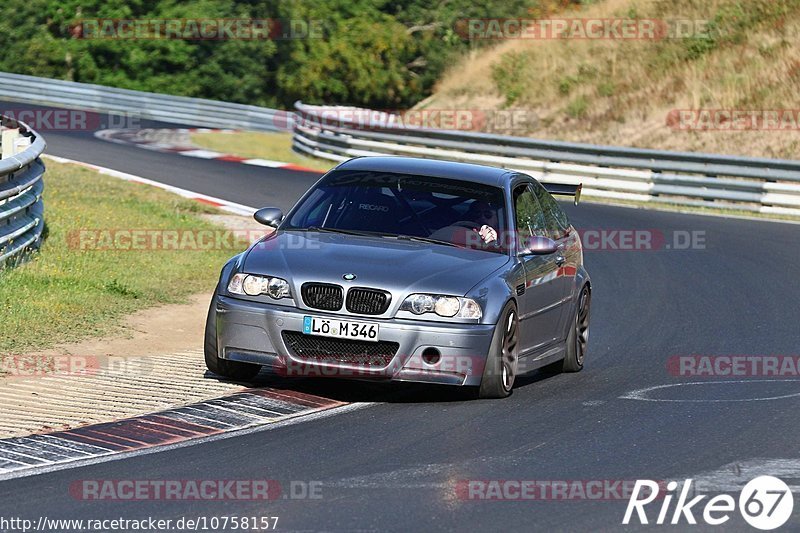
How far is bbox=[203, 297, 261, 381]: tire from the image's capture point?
9.87m

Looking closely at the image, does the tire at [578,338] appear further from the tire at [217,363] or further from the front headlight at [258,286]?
the front headlight at [258,286]

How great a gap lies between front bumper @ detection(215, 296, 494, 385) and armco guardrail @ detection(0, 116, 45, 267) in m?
4.77

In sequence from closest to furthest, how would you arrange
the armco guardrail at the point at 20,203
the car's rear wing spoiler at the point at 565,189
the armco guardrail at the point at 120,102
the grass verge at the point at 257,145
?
1. the car's rear wing spoiler at the point at 565,189
2. the armco guardrail at the point at 20,203
3. the grass verge at the point at 257,145
4. the armco guardrail at the point at 120,102

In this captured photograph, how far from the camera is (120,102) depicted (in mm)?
41938

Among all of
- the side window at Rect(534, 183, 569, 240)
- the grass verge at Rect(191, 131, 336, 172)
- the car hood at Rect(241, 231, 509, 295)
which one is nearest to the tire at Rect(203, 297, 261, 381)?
the car hood at Rect(241, 231, 509, 295)

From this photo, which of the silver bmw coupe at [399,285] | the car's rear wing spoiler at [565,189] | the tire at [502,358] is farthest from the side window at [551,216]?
the tire at [502,358]

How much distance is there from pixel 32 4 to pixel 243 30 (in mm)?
8241

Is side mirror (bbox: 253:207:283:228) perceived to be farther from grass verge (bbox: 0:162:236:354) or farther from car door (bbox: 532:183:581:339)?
car door (bbox: 532:183:581:339)

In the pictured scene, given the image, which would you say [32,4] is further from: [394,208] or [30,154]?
[394,208]

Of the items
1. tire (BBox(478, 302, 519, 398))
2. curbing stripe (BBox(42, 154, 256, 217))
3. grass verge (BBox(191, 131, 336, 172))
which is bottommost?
grass verge (BBox(191, 131, 336, 172))

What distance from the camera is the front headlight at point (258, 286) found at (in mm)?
9562

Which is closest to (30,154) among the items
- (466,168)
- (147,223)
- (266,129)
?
(147,223)

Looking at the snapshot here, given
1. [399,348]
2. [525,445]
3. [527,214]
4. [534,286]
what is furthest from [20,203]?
[525,445]

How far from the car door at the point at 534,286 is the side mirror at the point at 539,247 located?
0.15 ft
